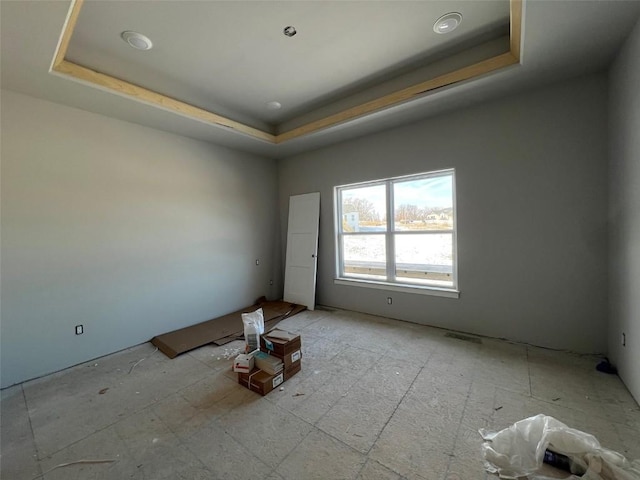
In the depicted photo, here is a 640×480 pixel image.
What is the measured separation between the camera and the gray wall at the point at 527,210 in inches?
98.4

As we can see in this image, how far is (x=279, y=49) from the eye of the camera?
2.49 m

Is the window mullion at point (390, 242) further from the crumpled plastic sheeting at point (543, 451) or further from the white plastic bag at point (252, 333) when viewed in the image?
the crumpled plastic sheeting at point (543, 451)

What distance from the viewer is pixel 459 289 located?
324 cm

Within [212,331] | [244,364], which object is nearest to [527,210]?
[244,364]

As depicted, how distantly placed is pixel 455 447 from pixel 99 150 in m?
4.31

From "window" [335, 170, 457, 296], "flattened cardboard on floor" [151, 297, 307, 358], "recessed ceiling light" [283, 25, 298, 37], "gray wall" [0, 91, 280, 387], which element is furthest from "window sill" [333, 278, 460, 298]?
"recessed ceiling light" [283, 25, 298, 37]

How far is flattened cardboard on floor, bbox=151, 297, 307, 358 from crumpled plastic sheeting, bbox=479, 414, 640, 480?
9.08 ft

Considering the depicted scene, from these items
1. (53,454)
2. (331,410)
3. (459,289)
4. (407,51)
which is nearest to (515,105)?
(407,51)

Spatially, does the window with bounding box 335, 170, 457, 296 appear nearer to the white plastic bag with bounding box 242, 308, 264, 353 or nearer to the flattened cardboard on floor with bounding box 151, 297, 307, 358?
the flattened cardboard on floor with bounding box 151, 297, 307, 358

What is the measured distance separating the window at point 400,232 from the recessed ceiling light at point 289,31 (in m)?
2.21

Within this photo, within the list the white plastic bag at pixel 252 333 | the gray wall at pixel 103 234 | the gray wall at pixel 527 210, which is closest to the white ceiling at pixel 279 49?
the gray wall at pixel 527 210

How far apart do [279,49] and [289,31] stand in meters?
0.26

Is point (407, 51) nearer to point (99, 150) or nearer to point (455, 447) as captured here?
point (455, 447)

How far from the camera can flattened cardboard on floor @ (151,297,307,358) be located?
3054 millimetres
